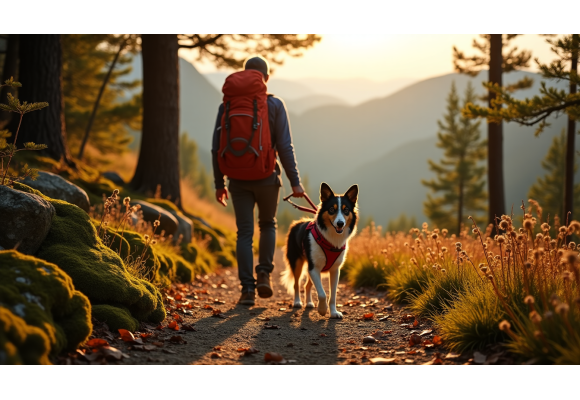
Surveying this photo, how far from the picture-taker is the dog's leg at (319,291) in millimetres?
5352

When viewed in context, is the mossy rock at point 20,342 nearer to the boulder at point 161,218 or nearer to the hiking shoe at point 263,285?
the hiking shoe at point 263,285

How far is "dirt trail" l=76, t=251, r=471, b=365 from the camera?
375cm

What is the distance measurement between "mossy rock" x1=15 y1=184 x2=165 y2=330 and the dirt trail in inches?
10.3

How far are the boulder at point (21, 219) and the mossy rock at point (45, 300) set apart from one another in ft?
2.03

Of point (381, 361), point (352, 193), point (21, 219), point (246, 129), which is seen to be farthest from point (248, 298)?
point (21, 219)

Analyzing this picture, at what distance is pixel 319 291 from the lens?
535 centimetres

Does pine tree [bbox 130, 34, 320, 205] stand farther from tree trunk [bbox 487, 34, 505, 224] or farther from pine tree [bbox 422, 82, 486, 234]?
pine tree [bbox 422, 82, 486, 234]

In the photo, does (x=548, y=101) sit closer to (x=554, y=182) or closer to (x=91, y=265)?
(x=91, y=265)

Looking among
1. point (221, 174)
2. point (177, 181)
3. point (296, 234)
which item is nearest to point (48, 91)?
point (177, 181)

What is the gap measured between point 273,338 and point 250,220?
2.03 metres

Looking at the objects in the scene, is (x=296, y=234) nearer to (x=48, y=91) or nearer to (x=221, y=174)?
(x=221, y=174)

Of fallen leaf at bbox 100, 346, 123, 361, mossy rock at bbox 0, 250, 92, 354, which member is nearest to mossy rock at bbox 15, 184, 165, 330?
mossy rock at bbox 0, 250, 92, 354

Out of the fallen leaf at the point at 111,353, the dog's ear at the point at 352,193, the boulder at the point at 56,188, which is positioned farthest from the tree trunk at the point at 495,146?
the fallen leaf at the point at 111,353

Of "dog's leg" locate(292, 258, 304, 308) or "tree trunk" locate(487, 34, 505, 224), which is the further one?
"tree trunk" locate(487, 34, 505, 224)
